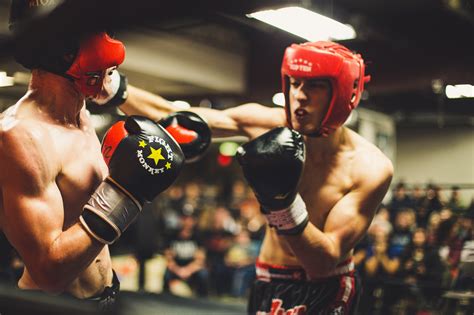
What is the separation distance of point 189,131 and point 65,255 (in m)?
0.84

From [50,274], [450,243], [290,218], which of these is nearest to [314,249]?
[290,218]

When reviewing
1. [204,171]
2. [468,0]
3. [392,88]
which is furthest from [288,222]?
[204,171]

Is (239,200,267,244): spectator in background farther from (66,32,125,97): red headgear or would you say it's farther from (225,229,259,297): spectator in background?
(66,32,125,97): red headgear

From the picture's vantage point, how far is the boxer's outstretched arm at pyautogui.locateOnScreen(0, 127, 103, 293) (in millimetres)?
1370

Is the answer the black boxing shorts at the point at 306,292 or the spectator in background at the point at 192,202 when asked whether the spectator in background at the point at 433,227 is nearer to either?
the black boxing shorts at the point at 306,292

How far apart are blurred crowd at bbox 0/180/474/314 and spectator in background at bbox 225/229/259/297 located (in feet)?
0.04

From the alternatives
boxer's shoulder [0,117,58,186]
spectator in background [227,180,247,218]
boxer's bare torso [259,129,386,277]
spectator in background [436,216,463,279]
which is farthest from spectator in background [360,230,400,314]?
spectator in background [227,180,247,218]

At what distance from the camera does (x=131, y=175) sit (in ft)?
4.62

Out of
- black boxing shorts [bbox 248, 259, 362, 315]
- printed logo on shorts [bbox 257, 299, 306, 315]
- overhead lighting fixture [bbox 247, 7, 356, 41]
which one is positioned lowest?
printed logo on shorts [bbox 257, 299, 306, 315]

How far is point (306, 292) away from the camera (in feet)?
6.96

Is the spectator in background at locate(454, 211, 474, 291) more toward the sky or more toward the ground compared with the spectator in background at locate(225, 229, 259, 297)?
more toward the sky

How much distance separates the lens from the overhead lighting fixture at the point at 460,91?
214 centimetres

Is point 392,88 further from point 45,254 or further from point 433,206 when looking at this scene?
point 45,254

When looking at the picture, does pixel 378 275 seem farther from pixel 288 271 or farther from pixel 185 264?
pixel 185 264
